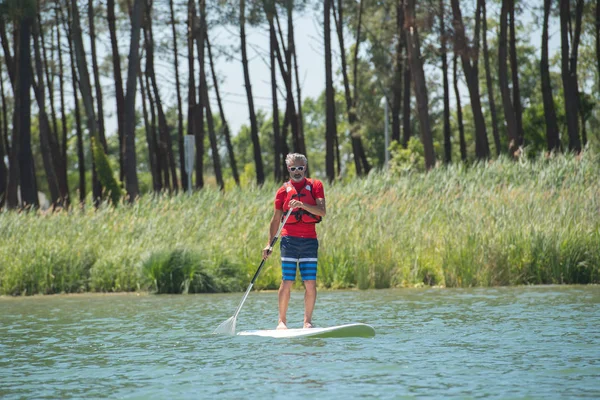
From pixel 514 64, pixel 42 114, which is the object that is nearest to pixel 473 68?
pixel 514 64

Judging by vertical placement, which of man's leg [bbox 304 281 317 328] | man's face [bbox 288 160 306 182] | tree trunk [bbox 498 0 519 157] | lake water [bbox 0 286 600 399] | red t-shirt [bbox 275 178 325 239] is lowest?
lake water [bbox 0 286 600 399]

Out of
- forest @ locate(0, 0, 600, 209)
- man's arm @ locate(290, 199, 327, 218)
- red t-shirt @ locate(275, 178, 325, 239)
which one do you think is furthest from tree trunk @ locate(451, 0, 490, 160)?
man's arm @ locate(290, 199, 327, 218)

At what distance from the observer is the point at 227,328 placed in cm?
956

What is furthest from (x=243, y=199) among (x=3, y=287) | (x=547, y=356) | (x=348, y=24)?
(x=348, y=24)

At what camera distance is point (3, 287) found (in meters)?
16.0

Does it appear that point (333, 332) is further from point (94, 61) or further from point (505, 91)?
point (94, 61)

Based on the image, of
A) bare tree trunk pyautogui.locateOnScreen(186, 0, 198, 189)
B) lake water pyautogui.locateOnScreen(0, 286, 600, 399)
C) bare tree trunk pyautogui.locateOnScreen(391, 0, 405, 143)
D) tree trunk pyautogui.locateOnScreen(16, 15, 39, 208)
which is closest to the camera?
lake water pyautogui.locateOnScreen(0, 286, 600, 399)

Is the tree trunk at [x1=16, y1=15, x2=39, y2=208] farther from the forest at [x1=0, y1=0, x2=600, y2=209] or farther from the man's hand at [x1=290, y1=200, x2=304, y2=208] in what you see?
the man's hand at [x1=290, y1=200, x2=304, y2=208]

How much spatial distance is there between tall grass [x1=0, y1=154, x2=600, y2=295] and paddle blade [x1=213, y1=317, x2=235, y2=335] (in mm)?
5934

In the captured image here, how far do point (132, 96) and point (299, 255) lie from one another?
19578 millimetres

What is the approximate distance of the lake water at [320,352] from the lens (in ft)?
21.0

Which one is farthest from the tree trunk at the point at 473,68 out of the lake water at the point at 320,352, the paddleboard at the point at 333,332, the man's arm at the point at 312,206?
the paddleboard at the point at 333,332

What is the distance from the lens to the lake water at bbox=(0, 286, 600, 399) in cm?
641

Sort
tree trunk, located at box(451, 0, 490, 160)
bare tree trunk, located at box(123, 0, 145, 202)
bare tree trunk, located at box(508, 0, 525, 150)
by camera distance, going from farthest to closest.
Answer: bare tree trunk, located at box(508, 0, 525, 150), tree trunk, located at box(451, 0, 490, 160), bare tree trunk, located at box(123, 0, 145, 202)
